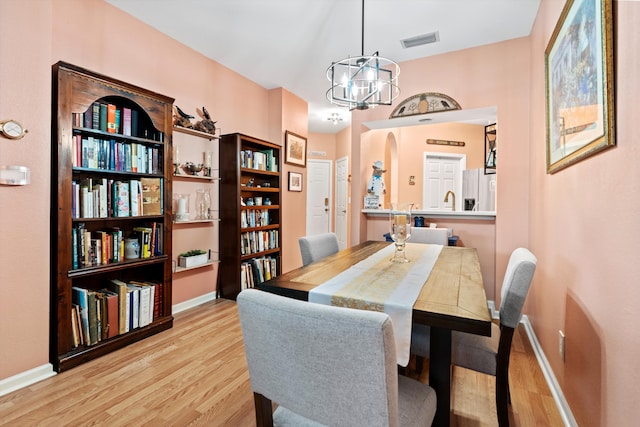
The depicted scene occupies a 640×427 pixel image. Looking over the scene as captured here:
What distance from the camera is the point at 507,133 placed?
299 centimetres

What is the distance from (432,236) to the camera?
2.82 meters

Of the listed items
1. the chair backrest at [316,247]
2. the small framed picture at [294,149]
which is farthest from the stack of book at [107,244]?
the small framed picture at [294,149]

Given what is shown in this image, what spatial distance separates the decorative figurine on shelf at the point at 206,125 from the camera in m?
3.13

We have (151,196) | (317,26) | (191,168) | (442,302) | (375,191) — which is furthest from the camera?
(375,191)

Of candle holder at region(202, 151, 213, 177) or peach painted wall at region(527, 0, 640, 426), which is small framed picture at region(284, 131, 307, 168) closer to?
candle holder at region(202, 151, 213, 177)

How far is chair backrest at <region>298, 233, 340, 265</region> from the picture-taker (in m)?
2.13

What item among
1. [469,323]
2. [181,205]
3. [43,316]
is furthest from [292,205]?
[469,323]

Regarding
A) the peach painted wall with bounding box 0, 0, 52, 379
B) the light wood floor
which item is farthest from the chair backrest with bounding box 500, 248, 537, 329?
the peach painted wall with bounding box 0, 0, 52, 379

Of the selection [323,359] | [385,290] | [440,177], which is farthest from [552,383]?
[440,177]

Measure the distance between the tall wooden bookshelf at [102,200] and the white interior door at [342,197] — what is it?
418 cm

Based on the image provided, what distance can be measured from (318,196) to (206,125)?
3543 millimetres

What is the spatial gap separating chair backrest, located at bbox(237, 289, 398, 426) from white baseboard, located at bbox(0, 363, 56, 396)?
1955 millimetres

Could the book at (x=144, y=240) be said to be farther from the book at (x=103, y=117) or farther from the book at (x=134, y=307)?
the book at (x=103, y=117)

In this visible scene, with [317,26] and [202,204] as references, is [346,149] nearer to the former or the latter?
[317,26]
